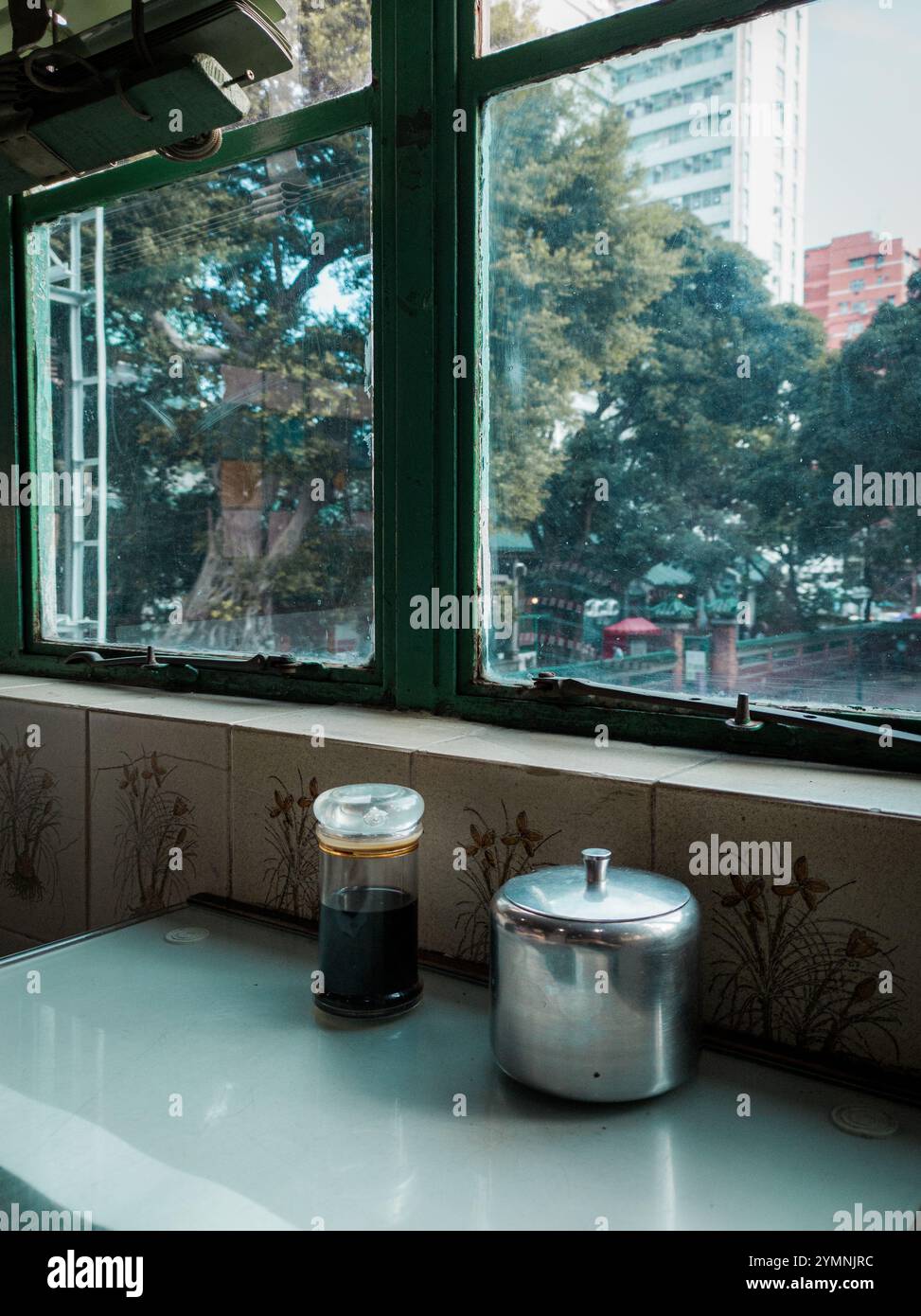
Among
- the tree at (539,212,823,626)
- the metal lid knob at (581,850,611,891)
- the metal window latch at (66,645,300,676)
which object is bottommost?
the metal lid knob at (581,850,611,891)

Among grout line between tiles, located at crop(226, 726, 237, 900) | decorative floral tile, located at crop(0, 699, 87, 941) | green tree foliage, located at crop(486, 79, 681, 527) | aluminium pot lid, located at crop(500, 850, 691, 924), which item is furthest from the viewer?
decorative floral tile, located at crop(0, 699, 87, 941)

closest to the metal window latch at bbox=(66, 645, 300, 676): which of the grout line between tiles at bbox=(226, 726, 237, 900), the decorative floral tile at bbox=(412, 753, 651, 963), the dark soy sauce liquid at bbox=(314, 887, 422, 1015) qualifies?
the grout line between tiles at bbox=(226, 726, 237, 900)

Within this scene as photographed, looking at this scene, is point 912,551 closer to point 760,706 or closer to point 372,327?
point 760,706

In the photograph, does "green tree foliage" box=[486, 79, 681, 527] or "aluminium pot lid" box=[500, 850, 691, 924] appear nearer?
"aluminium pot lid" box=[500, 850, 691, 924]

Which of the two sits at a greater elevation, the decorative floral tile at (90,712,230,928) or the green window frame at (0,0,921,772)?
the green window frame at (0,0,921,772)

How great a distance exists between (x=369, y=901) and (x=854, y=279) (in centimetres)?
85

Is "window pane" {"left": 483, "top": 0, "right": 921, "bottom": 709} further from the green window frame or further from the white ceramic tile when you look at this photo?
the white ceramic tile

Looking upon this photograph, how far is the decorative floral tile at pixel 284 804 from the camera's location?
1.30 m

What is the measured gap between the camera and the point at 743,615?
3.98 ft

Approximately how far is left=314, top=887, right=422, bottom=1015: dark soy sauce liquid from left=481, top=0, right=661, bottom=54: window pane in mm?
1100

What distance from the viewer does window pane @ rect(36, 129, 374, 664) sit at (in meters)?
1.59

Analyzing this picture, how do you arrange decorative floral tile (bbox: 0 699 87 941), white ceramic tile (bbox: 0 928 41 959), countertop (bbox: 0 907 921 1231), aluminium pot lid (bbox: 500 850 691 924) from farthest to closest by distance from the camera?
white ceramic tile (bbox: 0 928 41 959) → decorative floral tile (bbox: 0 699 87 941) → aluminium pot lid (bbox: 500 850 691 924) → countertop (bbox: 0 907 921 1231)

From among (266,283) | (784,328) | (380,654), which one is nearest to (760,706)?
(784,328)

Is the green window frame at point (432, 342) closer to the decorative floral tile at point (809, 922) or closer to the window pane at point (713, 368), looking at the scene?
the window pane at point (713, 368)
